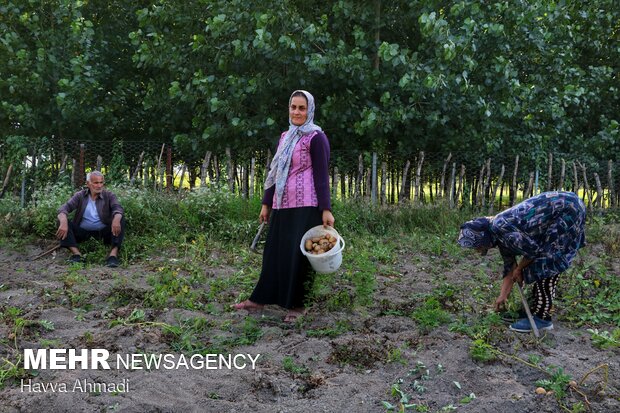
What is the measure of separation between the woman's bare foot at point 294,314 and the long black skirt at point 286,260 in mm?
31

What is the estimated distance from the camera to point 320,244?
178 inches

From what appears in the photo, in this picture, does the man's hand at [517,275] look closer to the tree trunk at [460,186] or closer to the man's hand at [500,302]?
the man's hand at [500,302]

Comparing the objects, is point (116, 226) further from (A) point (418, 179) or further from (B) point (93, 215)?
(A) point (418, 179)

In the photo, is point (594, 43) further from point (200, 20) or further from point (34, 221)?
point (34, 221)

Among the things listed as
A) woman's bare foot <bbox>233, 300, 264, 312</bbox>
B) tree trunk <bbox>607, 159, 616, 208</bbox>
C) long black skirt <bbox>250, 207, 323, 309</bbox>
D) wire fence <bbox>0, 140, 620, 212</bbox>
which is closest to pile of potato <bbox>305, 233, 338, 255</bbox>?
long black skirt <bbox>250, 207, 323, 309</bbox>

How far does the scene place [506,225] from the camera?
423cm

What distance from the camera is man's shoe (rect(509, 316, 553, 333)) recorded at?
4473 mm

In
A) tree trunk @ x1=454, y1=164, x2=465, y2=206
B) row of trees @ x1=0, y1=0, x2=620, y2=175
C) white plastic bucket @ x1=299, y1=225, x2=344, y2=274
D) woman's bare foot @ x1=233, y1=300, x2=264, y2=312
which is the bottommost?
woman's bare foot @ x1=233, y1=300, x2=264, y2=312

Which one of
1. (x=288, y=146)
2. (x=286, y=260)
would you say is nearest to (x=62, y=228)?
(x=286, y=260)

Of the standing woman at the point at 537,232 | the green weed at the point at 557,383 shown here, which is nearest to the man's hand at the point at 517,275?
the standing woman at the point at 537,232

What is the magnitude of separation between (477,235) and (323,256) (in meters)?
1.02

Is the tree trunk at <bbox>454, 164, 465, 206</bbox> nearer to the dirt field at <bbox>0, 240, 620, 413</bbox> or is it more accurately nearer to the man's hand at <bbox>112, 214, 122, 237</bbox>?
the dirt field at <bbox>0, 240, 620, 413</bbox>

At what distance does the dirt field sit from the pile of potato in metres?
0.54

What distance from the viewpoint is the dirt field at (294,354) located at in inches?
132
